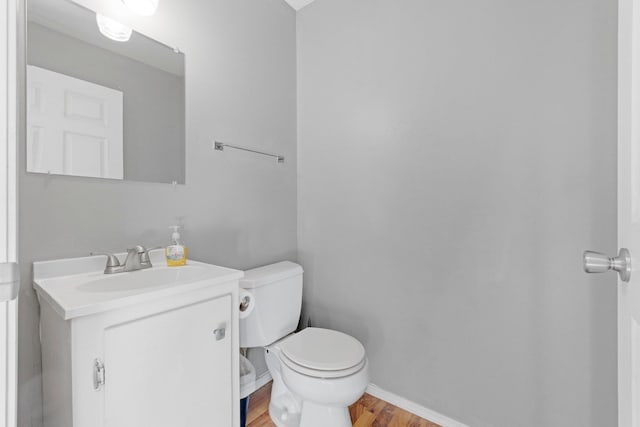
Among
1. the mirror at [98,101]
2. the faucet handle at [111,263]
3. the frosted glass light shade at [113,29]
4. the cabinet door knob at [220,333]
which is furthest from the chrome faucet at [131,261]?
the frosted glass light shade at [113,29]

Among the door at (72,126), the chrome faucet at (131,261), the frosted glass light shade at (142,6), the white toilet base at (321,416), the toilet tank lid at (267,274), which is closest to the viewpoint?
the door at (72,126)

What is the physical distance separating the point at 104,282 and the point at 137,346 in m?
0.35

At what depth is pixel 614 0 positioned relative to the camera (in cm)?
109

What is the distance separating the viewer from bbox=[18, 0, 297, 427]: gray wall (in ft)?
3.27

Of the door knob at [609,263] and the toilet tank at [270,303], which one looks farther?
the toilet tank at [270,303]

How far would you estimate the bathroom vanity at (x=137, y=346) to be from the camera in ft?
2.40

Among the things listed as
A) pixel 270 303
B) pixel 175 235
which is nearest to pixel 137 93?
pixel 175 235

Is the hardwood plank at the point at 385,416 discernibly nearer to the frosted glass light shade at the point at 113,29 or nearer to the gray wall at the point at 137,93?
the gray wall at the point at 137,93

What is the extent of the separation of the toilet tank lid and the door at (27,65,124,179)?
0.71m

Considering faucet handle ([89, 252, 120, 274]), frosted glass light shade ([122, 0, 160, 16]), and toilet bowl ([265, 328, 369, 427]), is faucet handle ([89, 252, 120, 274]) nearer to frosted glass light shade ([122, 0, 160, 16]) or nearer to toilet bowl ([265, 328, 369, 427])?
toilet bowl ([265, 328, 369, 427])

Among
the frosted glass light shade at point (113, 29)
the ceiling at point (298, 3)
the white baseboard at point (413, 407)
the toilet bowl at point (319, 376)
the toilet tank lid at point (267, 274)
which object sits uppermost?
the ceiling at point (298, 3)

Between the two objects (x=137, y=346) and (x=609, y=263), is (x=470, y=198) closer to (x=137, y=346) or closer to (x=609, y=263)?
(x=609, y=263)

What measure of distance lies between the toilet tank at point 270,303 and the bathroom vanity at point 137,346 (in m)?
0.35

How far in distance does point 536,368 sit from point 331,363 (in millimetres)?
873
